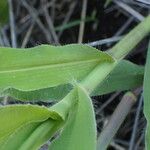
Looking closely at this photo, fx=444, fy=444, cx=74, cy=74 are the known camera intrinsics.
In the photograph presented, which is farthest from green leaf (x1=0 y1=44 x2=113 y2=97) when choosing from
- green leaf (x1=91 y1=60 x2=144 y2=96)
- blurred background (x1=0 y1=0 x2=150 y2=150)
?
blurred background (x1=0 y1=0 x2=150 y2=150)

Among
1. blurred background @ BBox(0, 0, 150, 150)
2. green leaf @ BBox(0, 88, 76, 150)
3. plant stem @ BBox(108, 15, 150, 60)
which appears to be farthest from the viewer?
blurred background @ BBox(0, 0, 150, 150)

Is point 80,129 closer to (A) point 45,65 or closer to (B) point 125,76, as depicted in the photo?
(A) point 45,65

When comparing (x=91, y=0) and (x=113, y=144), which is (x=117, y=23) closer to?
(x=91, y=0)

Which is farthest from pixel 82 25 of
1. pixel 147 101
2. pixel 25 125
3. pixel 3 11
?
pixel 25 125

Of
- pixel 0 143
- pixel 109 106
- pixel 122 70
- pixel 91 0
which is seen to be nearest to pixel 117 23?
pixel 91 0

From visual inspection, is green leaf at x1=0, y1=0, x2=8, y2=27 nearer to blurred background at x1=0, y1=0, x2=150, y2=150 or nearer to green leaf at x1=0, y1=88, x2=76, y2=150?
blurred background at x1=0, y1=0, x2=150, y2=150

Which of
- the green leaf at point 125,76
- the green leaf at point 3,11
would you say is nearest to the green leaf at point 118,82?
the green leaf at point 125,76
